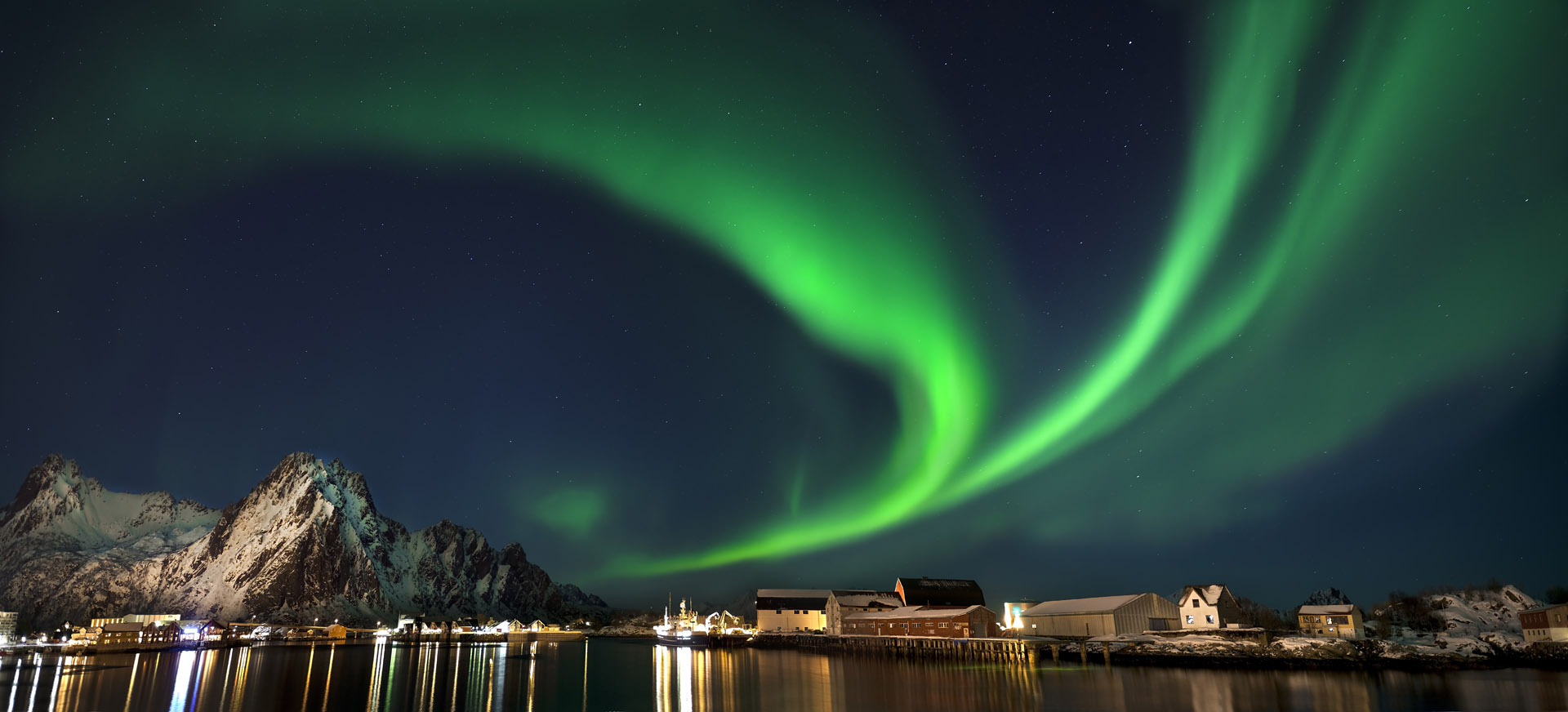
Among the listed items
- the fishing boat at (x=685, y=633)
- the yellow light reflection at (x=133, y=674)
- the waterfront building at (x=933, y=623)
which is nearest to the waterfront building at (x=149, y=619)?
the yellow light reflection at (x=133, y=674)

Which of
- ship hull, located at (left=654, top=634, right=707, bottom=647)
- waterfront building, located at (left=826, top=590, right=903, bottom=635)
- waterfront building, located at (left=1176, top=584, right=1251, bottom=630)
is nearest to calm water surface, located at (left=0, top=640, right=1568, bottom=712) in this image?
waterfront building, located at (left=1176, top=584, right=1251, bottom=630)

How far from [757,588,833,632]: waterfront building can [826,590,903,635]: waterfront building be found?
11.9 feet

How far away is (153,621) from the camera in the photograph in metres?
163

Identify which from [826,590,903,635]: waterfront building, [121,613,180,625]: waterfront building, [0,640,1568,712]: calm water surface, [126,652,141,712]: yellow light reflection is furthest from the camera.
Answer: [121,613,180,625]: waterfront building

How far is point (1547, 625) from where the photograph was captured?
75.4 metres

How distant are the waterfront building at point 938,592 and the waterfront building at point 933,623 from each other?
11.6 m

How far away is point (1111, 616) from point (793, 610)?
197 feet

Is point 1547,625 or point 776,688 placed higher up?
point 1547,625

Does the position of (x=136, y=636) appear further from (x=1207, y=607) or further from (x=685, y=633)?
(x=1207, y=607)

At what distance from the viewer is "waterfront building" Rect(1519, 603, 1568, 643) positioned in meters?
72.9

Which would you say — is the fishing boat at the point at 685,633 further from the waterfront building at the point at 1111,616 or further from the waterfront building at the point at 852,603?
the waterfront building at the point at 1111,616

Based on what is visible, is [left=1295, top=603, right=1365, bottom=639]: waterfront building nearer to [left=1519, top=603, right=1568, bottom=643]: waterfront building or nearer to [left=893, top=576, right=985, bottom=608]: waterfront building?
[left=1519, top=603, right=1568, bottom=643]: waterfront building

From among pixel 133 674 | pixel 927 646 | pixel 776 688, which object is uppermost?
pixel 927 646

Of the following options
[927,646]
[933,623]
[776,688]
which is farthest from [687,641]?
[776,688]
